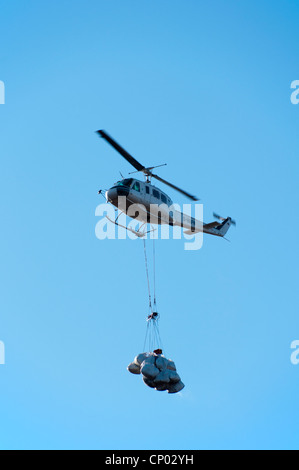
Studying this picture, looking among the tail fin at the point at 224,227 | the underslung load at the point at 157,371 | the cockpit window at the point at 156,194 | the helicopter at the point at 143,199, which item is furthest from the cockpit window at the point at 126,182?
the underslung load at the point at 157,371

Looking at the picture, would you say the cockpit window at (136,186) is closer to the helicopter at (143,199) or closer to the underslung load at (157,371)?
the helicopter at (143,199)

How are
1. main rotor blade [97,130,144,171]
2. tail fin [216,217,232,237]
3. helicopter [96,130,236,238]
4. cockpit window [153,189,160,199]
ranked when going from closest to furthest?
main rotor blade [97,130,144,171]
helicopter [96,130,236,238]
cockpit window [153,189,160,199]
tail fin [216,217,232,237]

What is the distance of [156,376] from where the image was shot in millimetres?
25781

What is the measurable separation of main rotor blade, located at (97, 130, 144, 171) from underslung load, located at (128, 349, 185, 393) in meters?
9.61

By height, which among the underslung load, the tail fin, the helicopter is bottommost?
the underslung load

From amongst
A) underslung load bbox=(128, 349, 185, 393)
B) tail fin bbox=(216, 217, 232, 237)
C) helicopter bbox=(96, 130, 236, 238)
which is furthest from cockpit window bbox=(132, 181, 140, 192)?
underslung load bbox=(128, 349, 185, 393)

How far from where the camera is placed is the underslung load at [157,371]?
25.8 m

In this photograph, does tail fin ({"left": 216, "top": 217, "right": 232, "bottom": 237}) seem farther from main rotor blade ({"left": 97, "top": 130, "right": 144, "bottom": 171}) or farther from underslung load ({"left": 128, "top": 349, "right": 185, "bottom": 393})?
underslung load ({"left": 128, "top": 349, "right": 185, "bottom": 393})

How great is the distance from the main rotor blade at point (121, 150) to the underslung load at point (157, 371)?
31.5 ft

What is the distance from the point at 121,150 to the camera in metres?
28.5

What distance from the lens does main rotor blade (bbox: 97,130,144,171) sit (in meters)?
27.3
